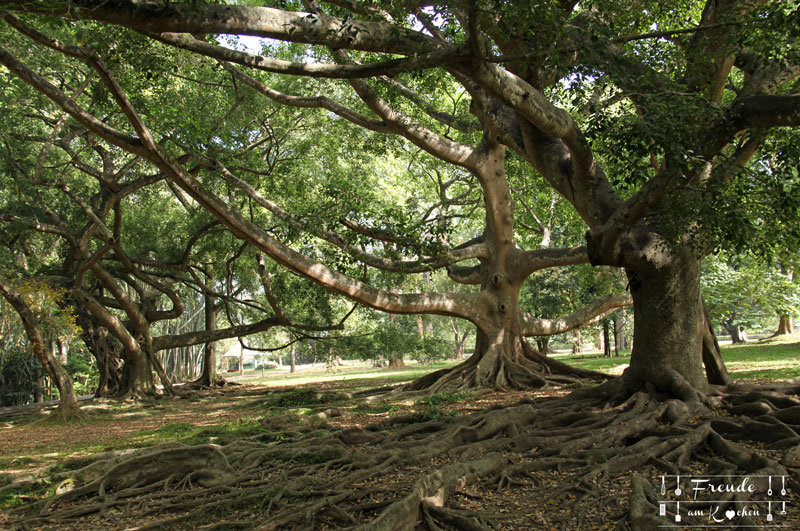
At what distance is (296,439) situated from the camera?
6684mm

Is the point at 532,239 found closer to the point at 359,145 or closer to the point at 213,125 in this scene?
the point at 359,145

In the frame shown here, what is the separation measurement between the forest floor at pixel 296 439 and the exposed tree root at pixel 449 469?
4 centimetres

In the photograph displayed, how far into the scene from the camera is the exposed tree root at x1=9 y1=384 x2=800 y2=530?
3.88 metres

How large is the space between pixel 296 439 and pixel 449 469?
2830mm

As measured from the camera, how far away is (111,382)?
15703mm

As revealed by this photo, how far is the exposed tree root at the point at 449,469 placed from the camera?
3.88m

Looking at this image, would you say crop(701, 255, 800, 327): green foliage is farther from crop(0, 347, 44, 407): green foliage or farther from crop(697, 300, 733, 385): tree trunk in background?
crop(0, 347, 44, 407): green foliage

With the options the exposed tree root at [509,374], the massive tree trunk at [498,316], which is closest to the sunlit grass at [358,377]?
the exposed tree root at [509,374]

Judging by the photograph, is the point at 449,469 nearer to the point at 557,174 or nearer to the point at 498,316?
the point at 557,174

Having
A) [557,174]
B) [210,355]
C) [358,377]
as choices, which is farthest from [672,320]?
[358,377]

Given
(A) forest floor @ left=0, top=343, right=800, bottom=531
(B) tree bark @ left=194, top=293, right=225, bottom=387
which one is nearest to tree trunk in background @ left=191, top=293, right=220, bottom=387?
(B) tree bark @ left=194, top=293, right=225, bottom=387

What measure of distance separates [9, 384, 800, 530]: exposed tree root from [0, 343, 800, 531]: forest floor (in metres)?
0.04

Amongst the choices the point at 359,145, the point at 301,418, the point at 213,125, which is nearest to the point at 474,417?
the point at 301,418

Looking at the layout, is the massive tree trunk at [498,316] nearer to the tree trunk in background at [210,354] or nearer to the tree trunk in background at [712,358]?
the tree trunk in background at [712,358]
